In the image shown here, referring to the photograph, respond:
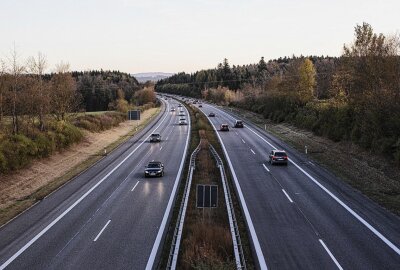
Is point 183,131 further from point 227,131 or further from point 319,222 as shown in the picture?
point 319,222

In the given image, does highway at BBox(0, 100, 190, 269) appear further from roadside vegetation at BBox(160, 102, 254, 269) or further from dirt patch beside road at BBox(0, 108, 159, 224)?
dirt patch beside road at BBox(0, 108, 159, 224)

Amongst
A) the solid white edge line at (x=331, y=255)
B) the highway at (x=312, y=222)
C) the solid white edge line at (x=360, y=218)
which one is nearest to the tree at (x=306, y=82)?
the highway at (x=312, y=222)

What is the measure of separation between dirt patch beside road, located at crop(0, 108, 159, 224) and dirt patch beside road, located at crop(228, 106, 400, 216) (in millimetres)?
20562

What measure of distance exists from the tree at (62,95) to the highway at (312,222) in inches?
1235

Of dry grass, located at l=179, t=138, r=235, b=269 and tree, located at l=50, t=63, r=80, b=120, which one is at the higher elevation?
tree, located at l=50, t=63, r=80, b=120

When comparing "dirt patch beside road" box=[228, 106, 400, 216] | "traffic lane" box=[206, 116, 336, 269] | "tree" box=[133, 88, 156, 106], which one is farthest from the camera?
"tree" box=[133, 88, 156, 106]

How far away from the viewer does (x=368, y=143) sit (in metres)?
40.4

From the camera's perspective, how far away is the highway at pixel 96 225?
16.8 m

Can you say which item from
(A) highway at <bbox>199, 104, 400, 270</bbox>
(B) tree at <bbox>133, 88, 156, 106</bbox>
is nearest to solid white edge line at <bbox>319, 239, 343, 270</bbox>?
(A) highway at <bbox>199, 104, 400, 270</bbox>

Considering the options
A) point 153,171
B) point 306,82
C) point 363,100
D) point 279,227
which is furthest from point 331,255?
point 306,82

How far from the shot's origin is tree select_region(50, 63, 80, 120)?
5875 cm

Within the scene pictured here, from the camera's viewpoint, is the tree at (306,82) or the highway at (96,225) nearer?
the highway at (96,225)

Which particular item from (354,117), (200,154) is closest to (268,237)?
(200,154)

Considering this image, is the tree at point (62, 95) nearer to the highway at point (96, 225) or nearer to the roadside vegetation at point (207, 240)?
the highway at point (96, 225)
